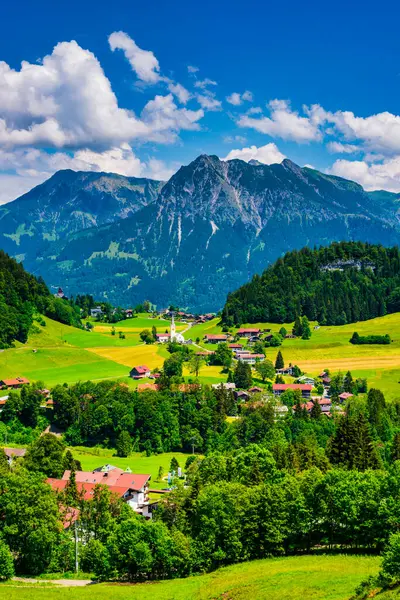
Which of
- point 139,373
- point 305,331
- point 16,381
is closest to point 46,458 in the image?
point 16,381

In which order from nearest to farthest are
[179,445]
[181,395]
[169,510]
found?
[169,510] < [179,445] < [181,395]

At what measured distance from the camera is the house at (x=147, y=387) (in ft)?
347

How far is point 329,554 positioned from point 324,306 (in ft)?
455

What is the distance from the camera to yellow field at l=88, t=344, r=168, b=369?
136875mm

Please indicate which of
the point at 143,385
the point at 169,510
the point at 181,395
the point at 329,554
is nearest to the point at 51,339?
the point at 143,385

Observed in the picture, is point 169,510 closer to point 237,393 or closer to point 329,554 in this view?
point 329,554

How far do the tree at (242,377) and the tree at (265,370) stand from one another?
194 inches

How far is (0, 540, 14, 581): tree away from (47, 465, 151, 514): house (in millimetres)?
18016

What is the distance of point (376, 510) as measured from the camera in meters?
44.2

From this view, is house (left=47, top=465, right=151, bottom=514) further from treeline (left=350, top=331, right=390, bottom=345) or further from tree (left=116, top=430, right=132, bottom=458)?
treeline (left=350, top=331, right=390, bottom=345)

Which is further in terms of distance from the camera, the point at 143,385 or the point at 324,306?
the point at 324,306

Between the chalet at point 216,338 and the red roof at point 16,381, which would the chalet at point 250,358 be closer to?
the chalet at point 216,338

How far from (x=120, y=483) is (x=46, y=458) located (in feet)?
30.9

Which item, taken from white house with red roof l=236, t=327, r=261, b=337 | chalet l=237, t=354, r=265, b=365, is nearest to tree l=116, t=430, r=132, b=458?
chalet l=237, t=354, r=265, b=365
